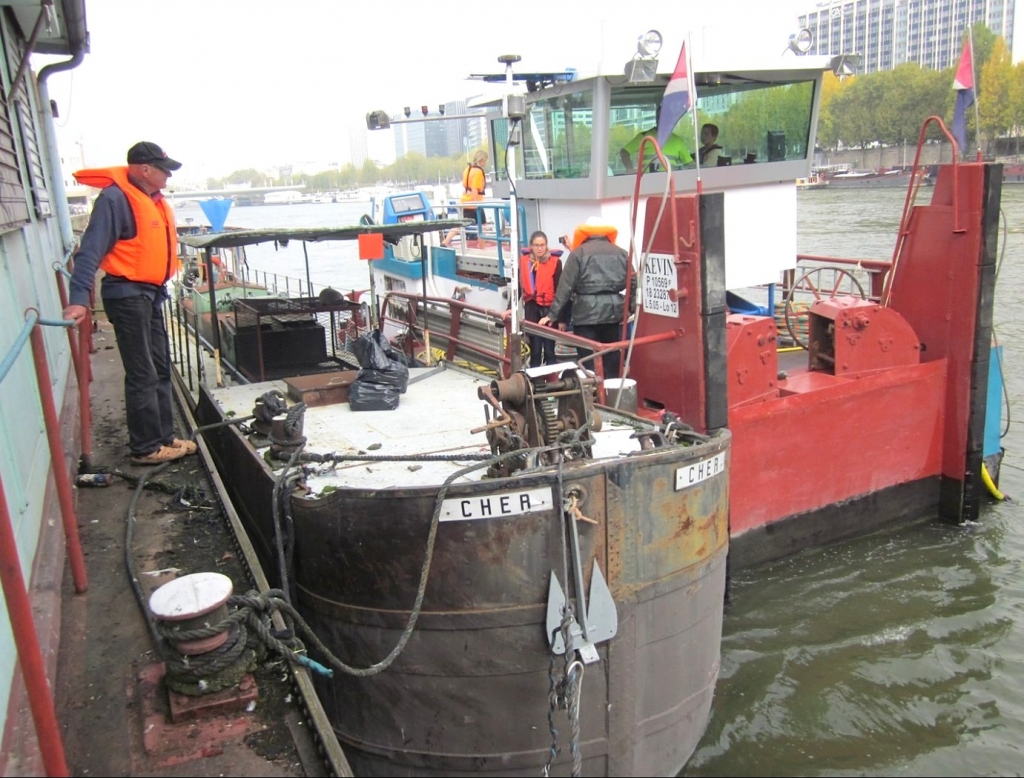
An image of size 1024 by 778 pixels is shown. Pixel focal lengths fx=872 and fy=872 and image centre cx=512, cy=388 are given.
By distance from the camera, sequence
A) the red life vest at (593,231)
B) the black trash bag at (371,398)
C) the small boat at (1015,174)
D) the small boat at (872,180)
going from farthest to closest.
→ the small boat at (872,180)
the small boat at (1015,174)
the red life vest at (593,231)
the black trash bag at (371,398)

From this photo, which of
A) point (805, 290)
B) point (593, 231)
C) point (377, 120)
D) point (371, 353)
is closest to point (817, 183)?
point (377, 120)

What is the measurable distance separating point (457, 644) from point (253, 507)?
219cm

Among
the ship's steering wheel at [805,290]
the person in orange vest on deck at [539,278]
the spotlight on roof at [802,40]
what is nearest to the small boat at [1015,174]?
the ship's steering wheel at [805,290]

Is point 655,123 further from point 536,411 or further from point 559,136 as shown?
point 536,411

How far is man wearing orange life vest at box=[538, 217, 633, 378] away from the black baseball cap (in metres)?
3.56

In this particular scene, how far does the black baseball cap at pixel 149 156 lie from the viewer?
5.27m

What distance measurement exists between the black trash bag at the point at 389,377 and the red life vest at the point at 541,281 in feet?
10.2

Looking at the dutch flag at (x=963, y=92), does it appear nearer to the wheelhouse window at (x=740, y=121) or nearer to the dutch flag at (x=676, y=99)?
the wheelhouse window at (x=740, y=121)

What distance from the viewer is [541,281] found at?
31.3 ft

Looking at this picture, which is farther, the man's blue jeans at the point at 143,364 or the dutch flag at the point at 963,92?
the dutch flag at the point at 963,92

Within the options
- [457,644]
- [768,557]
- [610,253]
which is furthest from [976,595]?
[457,644]

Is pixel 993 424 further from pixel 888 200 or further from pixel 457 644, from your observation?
pixel 888 200

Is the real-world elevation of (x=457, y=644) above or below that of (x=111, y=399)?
below

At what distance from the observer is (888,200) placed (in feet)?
152
